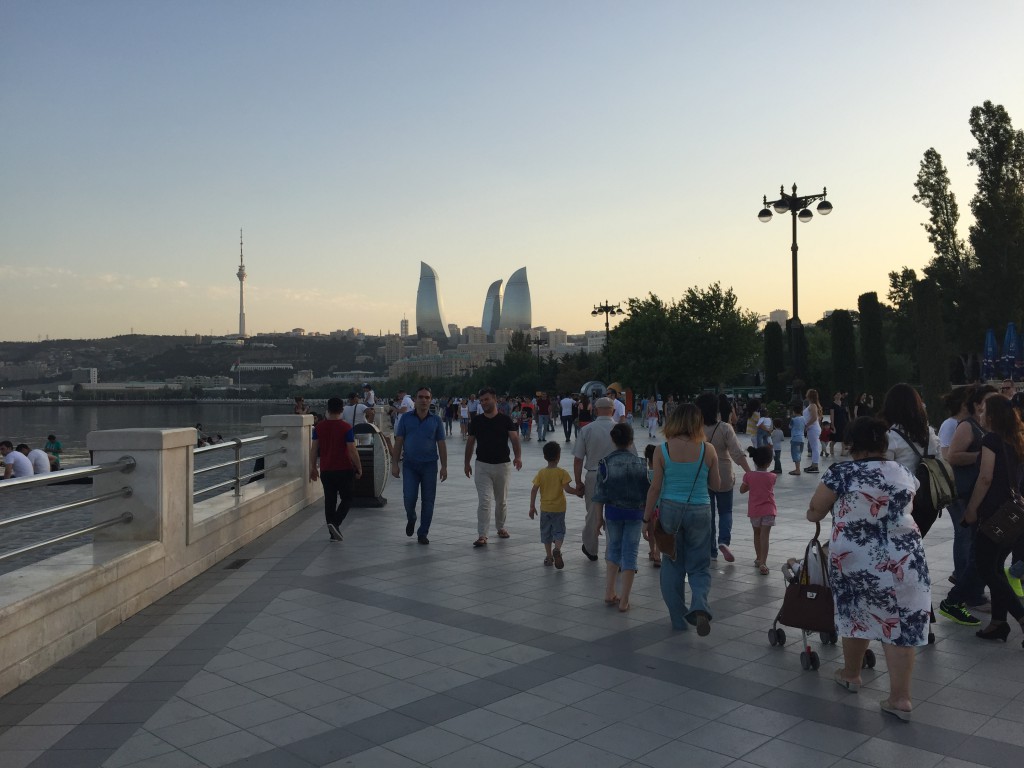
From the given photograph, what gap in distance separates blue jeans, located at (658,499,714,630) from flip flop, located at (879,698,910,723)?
172cm

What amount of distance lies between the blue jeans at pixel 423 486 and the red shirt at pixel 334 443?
74 centimetres

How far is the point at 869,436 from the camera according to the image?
4.78m

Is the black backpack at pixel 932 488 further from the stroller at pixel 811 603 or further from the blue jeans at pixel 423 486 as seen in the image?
the blue jeans at pixel 423 486

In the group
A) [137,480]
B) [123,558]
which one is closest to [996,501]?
[123,558]

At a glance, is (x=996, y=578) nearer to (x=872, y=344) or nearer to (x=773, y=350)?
(x=872, y=344)

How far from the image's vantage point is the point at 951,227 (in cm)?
4928

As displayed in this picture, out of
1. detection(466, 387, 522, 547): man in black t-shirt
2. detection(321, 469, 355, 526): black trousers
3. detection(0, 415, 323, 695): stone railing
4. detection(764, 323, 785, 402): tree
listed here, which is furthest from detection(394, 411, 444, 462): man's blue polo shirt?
detection(764, 323, 785, 402): tree

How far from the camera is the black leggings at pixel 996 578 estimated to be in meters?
5.80

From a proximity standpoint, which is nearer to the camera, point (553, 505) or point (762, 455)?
point (762, 455)

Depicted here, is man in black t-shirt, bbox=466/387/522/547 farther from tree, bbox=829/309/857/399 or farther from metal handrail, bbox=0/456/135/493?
tree, bbox=829/309/857/399

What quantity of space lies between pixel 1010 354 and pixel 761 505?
34.4m

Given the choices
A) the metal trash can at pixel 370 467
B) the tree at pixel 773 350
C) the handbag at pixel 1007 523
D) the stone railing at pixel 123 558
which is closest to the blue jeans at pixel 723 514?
the handbag at pixel 1007 523

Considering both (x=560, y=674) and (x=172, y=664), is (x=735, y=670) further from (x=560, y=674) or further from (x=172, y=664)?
(x=172, y=664)

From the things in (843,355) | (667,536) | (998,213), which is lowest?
(667,536)
